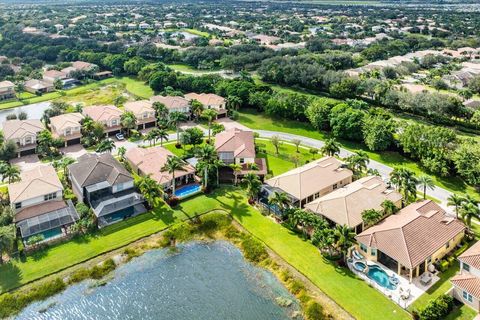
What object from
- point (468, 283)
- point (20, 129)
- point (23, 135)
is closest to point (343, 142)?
point (468, 283)

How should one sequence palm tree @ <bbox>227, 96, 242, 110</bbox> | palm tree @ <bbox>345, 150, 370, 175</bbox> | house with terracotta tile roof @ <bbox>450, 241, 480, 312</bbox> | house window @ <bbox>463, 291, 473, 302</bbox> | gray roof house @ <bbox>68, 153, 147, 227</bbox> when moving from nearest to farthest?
house with terracotta tile roof @ <bbox>450, 241, 480, 312</bbox>
house window @ <bbox>463, 291, 473, 302</bbox>
gray roof house @ <bbox>68, 153, 147, 227</bbox>
palm tree @ <bbox>345, 150, 370, 175</bbox>
palm tree @ <bbox>227, 96, 242, 110</bbox>

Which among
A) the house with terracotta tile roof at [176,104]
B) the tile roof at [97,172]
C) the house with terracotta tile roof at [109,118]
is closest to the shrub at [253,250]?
the tile roof at [97,172]

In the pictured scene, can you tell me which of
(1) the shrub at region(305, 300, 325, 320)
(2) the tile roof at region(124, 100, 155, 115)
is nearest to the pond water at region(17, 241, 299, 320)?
(1) the shrub at region(305, 300, 325, 320)

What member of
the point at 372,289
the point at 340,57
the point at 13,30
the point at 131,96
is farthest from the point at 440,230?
the point at 13,30

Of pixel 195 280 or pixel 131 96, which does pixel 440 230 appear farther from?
pixel 131 96

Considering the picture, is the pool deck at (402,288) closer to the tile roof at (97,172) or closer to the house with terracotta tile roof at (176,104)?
the tile roof at (97,172)

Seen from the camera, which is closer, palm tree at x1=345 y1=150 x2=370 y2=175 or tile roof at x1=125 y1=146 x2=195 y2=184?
tile roof at x1=125 y1=146 x2=195 y2=184

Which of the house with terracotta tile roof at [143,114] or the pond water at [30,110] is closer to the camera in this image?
the house with terracotta tile roof at [143,114]

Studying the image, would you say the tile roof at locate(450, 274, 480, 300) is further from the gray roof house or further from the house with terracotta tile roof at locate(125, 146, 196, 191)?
the house with terracotta tile roof at locate(125, 146, 196, 191)
